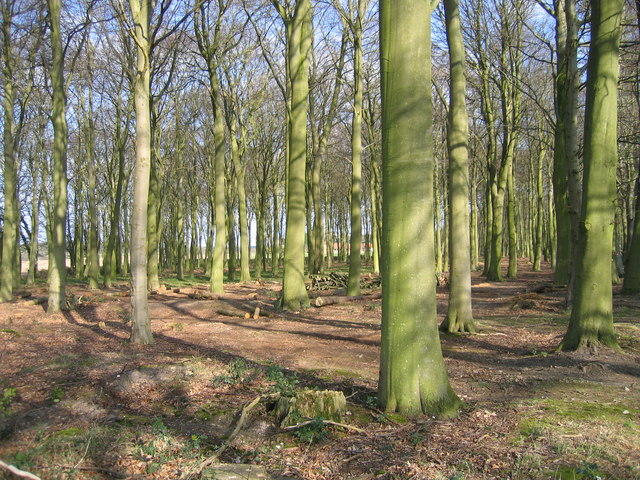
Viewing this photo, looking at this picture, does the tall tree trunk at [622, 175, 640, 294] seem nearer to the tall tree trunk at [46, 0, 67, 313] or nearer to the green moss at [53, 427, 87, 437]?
the green moss at [53, 427, 87, 437]

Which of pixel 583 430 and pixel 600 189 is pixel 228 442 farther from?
pixel 600 189

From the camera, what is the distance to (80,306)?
13.8 m

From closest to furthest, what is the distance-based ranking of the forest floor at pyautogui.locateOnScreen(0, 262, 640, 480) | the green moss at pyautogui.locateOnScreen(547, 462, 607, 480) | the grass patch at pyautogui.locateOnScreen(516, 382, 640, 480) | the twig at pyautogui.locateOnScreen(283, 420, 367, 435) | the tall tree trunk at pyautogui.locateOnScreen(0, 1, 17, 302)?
the green moss at pyautogui.locateOnScreen(547, 462, 607, 480) < the grass patch at pyautogui.locateOnScreen(516, 382, 640, 480) < the forest floor at pyautogui.locateOnScreen(0, 262, 640, 480) < the twig at pyautogui.locateOnScreen(283, 420, 367, 435) < the tall tree trunk at pyautogui.locateOnScreen(0, 1, 17, 302)

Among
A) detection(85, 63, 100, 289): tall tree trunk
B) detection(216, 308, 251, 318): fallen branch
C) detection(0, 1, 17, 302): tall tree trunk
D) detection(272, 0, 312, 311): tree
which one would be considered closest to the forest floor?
detection(216, 308, 251, 318): fallen branch

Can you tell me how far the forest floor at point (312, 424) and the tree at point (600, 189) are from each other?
46cm

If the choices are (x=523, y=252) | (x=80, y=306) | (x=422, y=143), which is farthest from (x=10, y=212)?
(x=523, y=252)

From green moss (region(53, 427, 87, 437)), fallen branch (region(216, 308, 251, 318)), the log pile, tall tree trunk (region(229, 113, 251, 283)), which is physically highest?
tall tree trunk (region(229, 113, 251, 283))

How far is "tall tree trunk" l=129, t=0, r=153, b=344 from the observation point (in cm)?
817

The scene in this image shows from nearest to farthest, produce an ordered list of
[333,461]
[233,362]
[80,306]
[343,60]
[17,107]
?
[333,461] < [233,362] < [80,306] < [343,60] < [17,107]

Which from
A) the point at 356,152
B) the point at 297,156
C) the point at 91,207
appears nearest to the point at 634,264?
the point at 356,152

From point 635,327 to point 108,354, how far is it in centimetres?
891

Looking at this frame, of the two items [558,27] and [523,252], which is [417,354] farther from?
[523,252]

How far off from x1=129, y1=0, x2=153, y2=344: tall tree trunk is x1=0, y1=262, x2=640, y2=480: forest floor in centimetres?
51

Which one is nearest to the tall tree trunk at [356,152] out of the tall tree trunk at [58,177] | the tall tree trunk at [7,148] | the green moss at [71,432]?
the tall tree trunk at [58,177]
